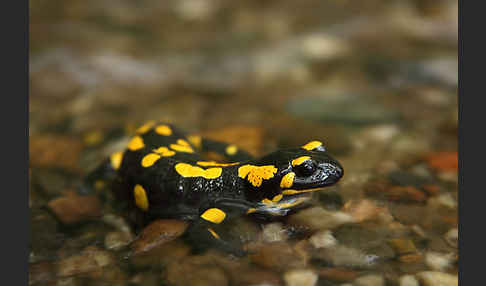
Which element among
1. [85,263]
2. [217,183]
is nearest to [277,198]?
[217,183]

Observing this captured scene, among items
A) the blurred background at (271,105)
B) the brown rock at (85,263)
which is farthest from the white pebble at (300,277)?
the brown rock at (85,263)

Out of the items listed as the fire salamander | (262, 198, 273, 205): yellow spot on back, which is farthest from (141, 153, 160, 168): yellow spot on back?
(262, 198, 273, 205): yellow spot on back

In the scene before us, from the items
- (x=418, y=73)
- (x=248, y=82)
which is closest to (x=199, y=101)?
(x=248, y=82)

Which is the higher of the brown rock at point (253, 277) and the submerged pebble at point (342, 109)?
the submerged pebble at point (342, 109)

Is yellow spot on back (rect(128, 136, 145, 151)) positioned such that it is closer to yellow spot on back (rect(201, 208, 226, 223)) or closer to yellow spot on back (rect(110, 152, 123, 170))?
yellow spot on back (rect(110, 152, 123, 170))

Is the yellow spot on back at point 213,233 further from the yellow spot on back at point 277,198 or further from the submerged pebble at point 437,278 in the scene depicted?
the submerged pebble at point 437,278

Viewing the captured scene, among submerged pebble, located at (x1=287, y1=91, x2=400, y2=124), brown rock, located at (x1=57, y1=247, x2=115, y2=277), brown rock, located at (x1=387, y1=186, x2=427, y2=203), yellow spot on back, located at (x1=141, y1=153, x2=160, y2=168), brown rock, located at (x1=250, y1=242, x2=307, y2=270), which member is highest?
submerged pebble, located at (x1=287, y1=91, x2=400, y2=124)
